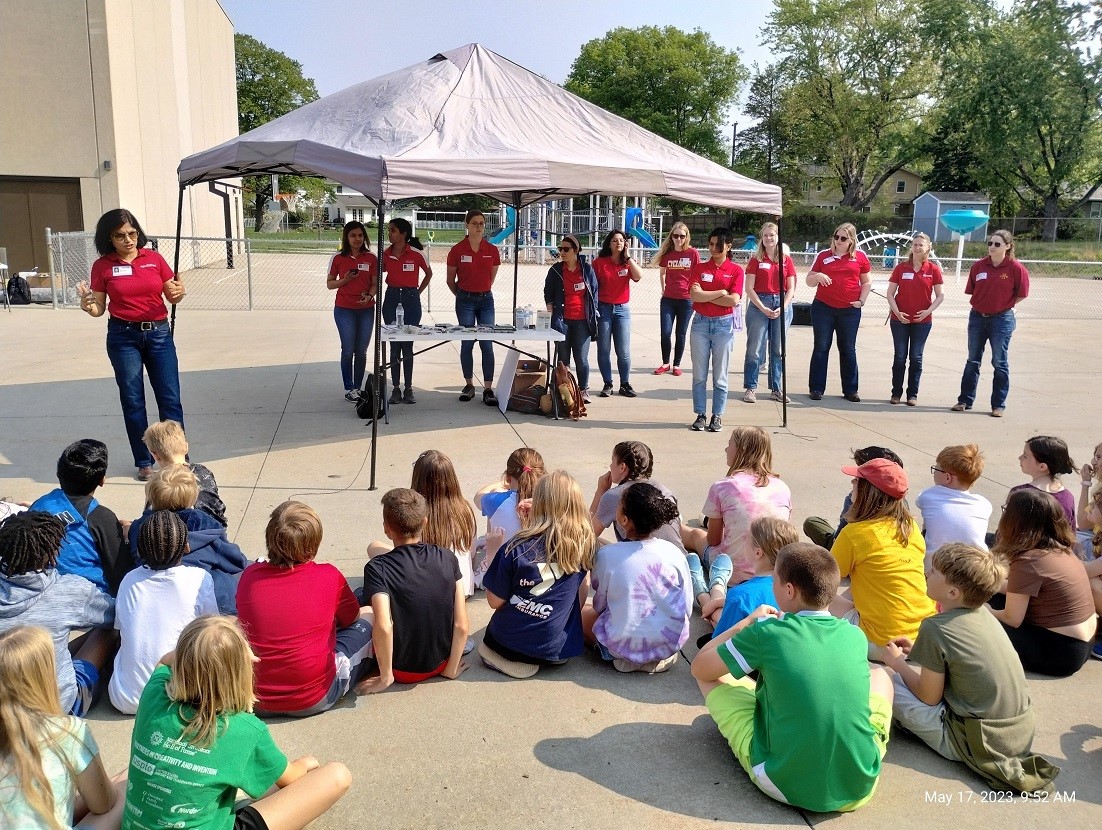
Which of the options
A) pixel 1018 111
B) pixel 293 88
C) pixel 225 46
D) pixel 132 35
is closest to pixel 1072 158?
pixel 1018 111

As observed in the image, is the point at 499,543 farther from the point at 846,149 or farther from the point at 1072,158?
A: the point at 846,149

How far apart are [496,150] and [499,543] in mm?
3405

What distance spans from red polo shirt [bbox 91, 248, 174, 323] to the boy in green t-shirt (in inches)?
194

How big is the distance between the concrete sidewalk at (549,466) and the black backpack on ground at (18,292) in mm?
1082

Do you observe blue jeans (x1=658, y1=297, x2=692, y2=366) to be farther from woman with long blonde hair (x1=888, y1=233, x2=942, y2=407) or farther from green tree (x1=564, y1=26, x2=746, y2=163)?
green tree (x1=564, y1=26, x2=746, y2=163)

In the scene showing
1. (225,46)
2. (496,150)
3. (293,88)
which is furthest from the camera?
(293,88)

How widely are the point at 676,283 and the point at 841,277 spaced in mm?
1956

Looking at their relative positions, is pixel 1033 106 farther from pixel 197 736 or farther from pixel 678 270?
pixel 197 736

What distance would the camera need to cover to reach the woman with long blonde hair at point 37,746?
7.10 feet

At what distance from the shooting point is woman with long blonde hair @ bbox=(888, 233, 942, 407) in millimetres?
8953

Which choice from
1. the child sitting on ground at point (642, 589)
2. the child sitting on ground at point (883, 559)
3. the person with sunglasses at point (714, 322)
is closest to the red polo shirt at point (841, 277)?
the person with sunglasses at point (714, 322)

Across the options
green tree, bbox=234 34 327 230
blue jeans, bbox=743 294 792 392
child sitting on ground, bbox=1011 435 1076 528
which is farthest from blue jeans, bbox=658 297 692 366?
green tree, bbox=234 34 327 230

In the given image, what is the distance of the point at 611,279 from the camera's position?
30.3ft

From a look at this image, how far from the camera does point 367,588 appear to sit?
3.43 m
